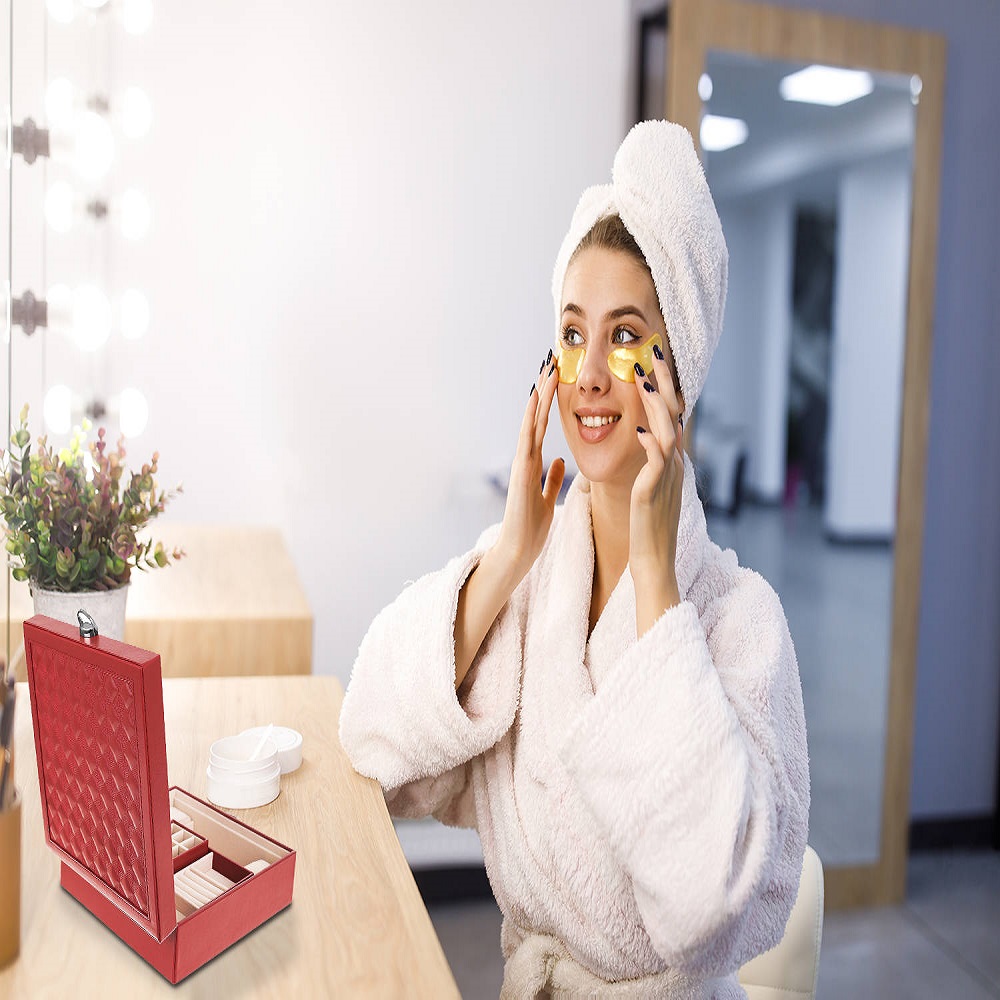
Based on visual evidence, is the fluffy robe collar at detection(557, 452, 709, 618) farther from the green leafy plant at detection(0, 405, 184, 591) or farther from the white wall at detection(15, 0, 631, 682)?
the white wall at detection(15, 0, 631, 682)

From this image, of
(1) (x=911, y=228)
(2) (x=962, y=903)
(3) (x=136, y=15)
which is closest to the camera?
(3) (x=136, y=15)

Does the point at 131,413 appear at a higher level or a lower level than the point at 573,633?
higher

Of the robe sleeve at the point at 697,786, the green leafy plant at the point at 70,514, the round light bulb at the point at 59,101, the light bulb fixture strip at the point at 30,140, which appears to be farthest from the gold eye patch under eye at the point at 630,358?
the round light bulb at the point at 59,101

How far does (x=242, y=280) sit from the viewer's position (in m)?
1.99

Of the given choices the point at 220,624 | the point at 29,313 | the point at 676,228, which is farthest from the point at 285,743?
the point at 29,313

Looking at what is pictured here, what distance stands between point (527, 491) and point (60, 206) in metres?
1.22

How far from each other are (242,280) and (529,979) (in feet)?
4.89

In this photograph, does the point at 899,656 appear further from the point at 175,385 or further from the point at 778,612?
the point at 175,385

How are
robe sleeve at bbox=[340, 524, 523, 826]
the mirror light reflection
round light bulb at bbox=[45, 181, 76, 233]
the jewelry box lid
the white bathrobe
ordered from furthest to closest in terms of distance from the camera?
1. the mirror light reflection
2. round light bulb at bbox=[45, 181, 76, 233]
3. robe sleeve at bbox=[340, 524, 523, 826]
4. the white bathrobe
5. the jewelry box lid

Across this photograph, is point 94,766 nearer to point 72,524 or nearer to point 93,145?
point 72,524

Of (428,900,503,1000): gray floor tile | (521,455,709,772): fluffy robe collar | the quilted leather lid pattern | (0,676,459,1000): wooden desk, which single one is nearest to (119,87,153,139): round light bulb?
(0,676,459,1000): wooden desk

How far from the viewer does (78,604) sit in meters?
1.18

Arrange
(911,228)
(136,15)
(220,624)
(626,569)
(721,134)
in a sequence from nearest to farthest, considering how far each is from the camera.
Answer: (626,569) < (220,624) < (136,15) < (721,134) < (911,228)

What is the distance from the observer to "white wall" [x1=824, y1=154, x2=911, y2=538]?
7.03 ft
